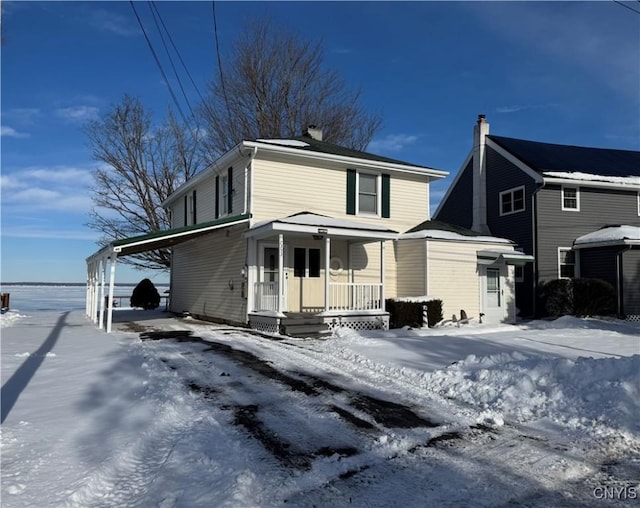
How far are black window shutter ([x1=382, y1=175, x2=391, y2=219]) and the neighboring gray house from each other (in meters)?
6.40

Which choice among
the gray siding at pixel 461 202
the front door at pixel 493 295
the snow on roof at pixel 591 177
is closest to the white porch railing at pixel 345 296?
the front door at pixel 493 295

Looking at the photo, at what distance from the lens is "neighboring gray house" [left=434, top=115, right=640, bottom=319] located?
17531mm

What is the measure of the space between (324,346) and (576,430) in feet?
19.1

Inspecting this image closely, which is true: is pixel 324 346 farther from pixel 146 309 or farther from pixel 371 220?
pixel 146 309

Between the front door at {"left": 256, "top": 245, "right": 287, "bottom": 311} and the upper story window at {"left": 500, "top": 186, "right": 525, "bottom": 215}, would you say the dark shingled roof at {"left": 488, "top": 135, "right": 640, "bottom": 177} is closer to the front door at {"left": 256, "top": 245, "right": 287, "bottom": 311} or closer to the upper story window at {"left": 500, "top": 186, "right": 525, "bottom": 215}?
the upper story window at {"left": 500, "top": 186, "right": 525, "bottom": 215}

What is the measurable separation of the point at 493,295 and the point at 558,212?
16.9 feet

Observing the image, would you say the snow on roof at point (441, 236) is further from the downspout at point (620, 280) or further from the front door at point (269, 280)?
the downspout at point (620, 280)

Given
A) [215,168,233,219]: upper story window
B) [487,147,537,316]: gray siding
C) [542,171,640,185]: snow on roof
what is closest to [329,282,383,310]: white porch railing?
[215,168,233,219]: upper story window

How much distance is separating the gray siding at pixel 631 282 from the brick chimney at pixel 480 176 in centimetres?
543

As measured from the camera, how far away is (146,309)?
947 inches

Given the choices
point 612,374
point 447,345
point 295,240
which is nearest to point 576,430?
point 612,374

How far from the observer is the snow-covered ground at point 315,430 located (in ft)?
11.3

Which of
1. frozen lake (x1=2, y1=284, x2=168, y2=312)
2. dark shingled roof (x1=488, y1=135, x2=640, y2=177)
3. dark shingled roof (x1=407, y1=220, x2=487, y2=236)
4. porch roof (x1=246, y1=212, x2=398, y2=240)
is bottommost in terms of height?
frozen lake (x1=2, y1=284, x2=168, y2=312)

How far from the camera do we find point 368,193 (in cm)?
1591
